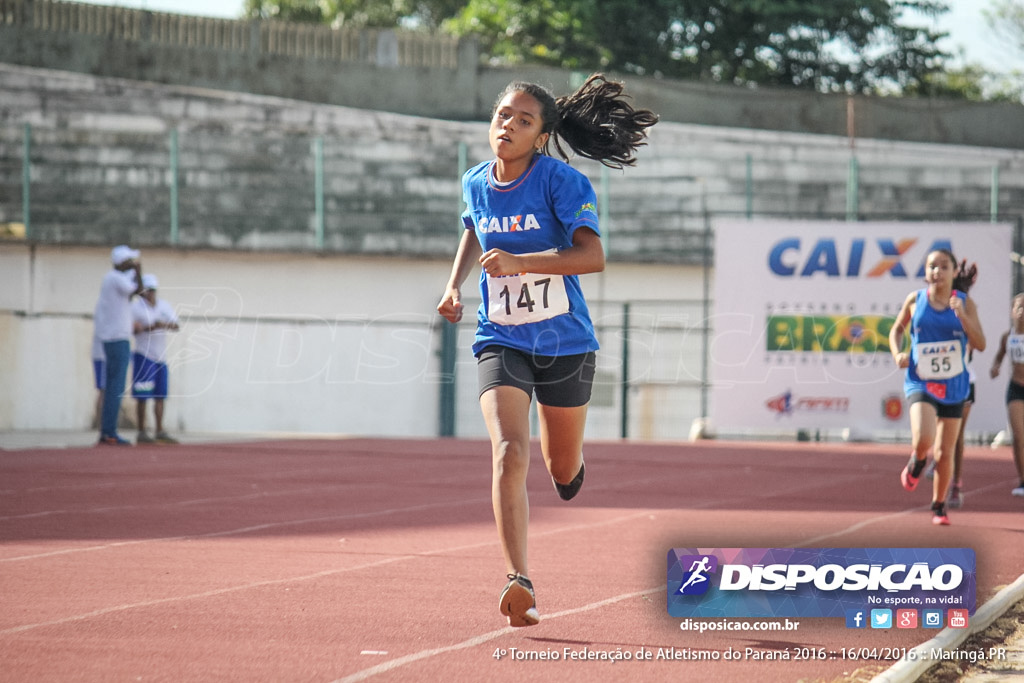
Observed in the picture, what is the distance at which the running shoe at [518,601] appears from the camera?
4977 mm

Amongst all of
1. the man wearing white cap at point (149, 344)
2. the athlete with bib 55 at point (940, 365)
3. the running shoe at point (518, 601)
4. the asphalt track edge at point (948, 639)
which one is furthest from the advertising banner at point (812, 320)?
the running shoe at point (518, 601)

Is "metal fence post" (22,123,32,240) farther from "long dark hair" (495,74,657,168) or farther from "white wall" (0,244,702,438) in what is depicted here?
"long dark hair" (495,74,657,168)

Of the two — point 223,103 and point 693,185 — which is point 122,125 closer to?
point 223,103

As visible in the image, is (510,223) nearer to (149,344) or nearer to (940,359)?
(940,359)

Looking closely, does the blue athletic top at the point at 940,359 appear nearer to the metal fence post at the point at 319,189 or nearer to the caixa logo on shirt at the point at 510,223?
the caixa logo on shirt at the point at 510,223

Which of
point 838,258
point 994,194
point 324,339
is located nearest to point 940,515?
point 838,258

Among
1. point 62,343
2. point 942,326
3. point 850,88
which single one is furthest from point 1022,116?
point 942,326

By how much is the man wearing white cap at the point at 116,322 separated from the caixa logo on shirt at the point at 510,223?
36.3 ft

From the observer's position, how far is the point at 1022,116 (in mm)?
29984

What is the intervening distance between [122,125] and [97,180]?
1.79 metres

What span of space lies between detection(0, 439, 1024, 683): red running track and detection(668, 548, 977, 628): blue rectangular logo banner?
0.48 ft

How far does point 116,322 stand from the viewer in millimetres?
15930

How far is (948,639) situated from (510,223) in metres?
2.32
